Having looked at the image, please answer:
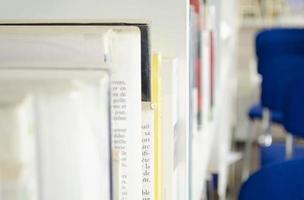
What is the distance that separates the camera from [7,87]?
0.27 metres

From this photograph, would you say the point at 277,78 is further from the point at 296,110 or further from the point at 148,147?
the point at 148,147

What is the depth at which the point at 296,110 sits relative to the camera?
6.59ft

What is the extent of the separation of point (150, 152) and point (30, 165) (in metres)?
0.20

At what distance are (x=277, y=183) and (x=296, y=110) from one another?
49.4 inches

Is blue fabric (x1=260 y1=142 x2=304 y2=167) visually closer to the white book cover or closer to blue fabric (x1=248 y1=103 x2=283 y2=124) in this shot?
blue fabric (x1=248 y1=103 x2=283 y2=124)

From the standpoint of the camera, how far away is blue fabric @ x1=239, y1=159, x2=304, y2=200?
82 cm

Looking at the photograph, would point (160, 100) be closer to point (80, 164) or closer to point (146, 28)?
point (146, 28)

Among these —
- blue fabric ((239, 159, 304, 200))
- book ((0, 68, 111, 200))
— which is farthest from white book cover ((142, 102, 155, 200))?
blue fabric ((239, 159, 304, 200))

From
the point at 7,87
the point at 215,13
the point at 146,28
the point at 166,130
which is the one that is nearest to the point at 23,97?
the point at 7,87

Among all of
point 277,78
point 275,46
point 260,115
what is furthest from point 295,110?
point 275,46

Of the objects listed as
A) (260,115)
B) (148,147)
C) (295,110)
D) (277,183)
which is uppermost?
(148,147)

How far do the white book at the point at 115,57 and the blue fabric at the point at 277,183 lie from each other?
0.50 metres

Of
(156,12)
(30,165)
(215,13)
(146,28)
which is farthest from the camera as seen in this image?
(215,13)

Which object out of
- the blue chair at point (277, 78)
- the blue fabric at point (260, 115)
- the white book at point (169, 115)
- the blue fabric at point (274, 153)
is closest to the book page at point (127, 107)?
the white book at point (169, 115)
